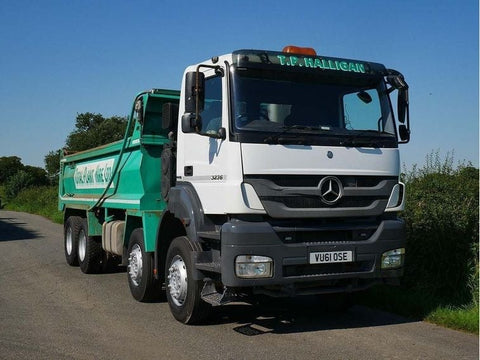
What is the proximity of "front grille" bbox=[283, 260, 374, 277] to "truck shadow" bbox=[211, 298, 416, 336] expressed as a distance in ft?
2.63

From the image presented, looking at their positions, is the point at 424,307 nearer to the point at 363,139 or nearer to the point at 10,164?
the point at 363,139

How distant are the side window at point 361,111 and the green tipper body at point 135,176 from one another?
98.4 inches

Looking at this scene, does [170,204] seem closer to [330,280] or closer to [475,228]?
[330,280]

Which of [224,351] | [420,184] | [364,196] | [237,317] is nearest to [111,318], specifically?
[237,317]

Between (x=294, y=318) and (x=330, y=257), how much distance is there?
1.37m

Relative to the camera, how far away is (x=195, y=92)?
614cm

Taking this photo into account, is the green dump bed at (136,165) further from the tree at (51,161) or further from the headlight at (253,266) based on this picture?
the tree at (51,161)

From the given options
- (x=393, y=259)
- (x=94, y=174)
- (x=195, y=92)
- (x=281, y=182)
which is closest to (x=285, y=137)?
(x=281, y=182)

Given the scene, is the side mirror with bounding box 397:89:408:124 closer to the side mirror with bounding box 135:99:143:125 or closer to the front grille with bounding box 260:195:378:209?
the front grille with bounding box 260:195:378:209

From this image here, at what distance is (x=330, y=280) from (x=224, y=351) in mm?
1393

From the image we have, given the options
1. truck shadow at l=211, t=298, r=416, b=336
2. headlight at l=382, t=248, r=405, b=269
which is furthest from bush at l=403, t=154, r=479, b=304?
headlight at l=382, t=248, r=405, b=269

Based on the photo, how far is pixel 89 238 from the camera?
10688 millimetres

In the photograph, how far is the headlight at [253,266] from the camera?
19.2 ft

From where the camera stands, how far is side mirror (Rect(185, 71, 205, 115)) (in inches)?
242
